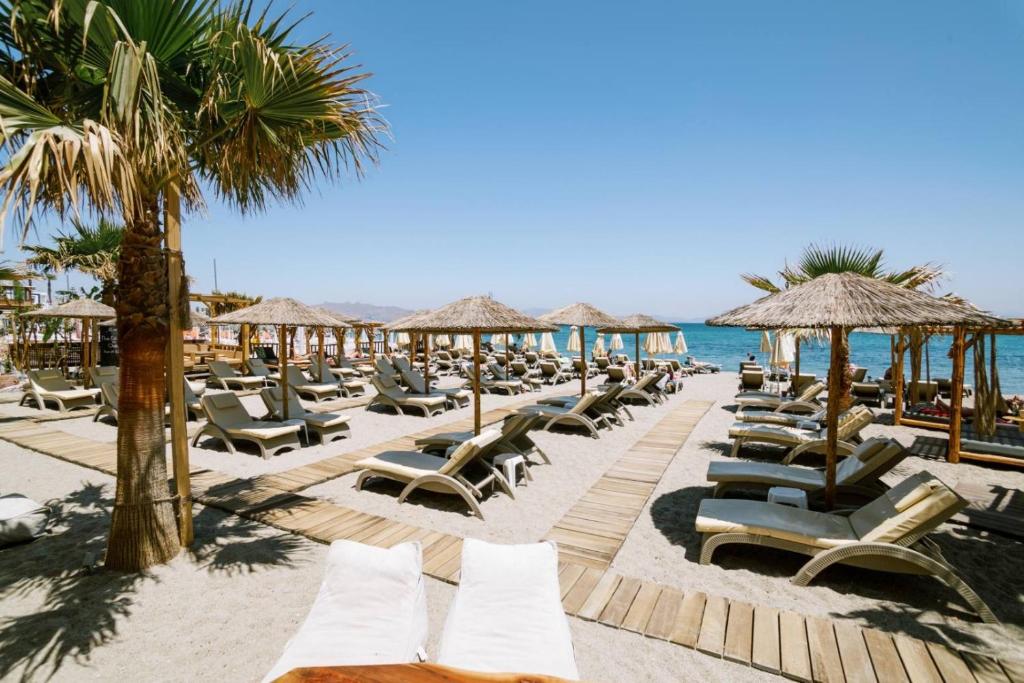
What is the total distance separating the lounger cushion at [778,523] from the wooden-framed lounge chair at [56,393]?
1345cm

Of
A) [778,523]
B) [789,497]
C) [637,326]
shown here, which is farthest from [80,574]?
[637,326]

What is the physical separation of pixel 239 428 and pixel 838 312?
8461 mm

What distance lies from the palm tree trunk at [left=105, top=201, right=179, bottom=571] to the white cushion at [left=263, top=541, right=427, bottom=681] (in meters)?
2.21

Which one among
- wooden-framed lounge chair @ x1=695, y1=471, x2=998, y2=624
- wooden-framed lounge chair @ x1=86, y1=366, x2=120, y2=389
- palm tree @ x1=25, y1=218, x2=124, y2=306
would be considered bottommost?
wooden-framed lounge chair @ x1=695, y1=471, x2=998, y2=624

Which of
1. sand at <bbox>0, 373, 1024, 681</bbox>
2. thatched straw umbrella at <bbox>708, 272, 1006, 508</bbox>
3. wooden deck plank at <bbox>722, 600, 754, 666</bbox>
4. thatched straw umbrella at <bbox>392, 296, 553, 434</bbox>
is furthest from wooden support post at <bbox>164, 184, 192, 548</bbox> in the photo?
thatched straw umbrella at <bbox>708, 272, 1006, 508</bbox>

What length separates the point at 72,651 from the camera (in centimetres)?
300

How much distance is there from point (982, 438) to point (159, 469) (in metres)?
12.2

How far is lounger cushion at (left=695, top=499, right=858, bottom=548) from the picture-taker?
153 inches

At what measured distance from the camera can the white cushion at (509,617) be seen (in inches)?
88.2

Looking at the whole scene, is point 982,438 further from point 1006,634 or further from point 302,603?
point 302,603

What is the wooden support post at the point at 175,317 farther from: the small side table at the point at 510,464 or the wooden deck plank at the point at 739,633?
the wooden deck plank at the point at 739,633

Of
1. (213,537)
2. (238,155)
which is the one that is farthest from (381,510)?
(238,155)

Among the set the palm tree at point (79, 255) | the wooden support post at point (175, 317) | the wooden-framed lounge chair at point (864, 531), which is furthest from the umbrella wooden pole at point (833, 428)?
the palm tree at point (79, 255)

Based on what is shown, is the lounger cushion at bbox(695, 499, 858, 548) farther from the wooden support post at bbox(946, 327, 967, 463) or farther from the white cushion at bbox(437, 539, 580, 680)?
the wooden support post at bbox(946, 327, 967, 463)
